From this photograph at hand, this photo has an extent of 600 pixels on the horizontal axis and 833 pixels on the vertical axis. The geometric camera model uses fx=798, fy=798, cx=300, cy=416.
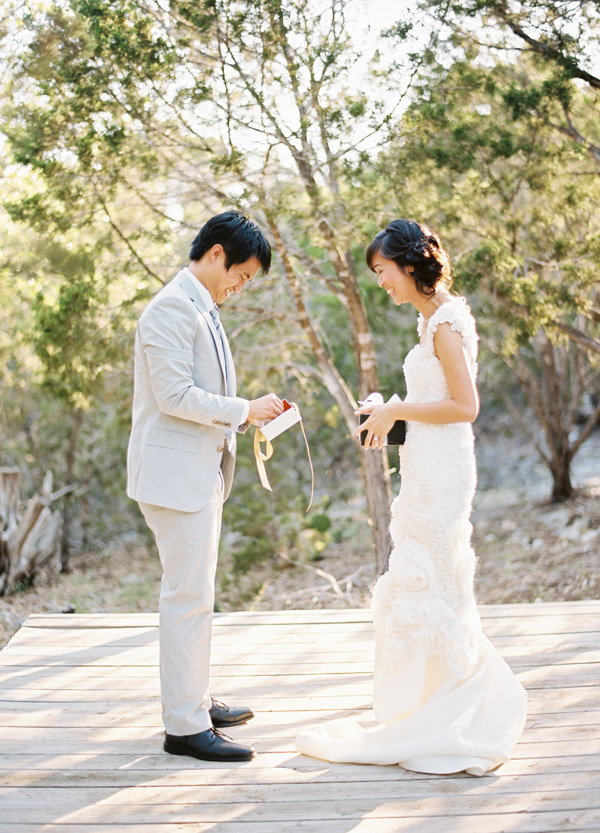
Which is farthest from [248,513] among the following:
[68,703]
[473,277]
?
[68,703]

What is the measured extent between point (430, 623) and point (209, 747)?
2.72 feet

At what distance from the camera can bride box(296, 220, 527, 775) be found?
2.58 m

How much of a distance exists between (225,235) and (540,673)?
2240 millimetres

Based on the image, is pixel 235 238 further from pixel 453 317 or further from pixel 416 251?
pixel 453 317

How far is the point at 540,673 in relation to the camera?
338cm

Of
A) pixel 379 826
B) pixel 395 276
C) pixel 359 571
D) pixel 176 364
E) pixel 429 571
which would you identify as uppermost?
pixel 395 276

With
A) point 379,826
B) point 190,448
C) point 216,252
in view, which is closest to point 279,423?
point 190,448

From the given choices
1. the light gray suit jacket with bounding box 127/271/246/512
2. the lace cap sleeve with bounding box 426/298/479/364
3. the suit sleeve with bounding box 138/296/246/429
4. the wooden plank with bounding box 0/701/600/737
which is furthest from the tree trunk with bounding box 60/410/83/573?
the lace cap sleeve with bounding box 426/298/479/364

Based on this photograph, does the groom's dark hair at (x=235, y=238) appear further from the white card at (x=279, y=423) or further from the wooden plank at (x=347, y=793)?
the wooden plank at (x=347, y=793)

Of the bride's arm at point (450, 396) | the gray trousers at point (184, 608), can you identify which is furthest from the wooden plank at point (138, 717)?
the bride's arm at point (450, 396)

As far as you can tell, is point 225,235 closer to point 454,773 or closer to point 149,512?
point 149,512

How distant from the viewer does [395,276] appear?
268 centimetres

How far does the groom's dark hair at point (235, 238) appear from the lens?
258 centimetres

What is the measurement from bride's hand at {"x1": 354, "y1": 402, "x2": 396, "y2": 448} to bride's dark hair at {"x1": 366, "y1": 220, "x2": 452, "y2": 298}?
412 mm
